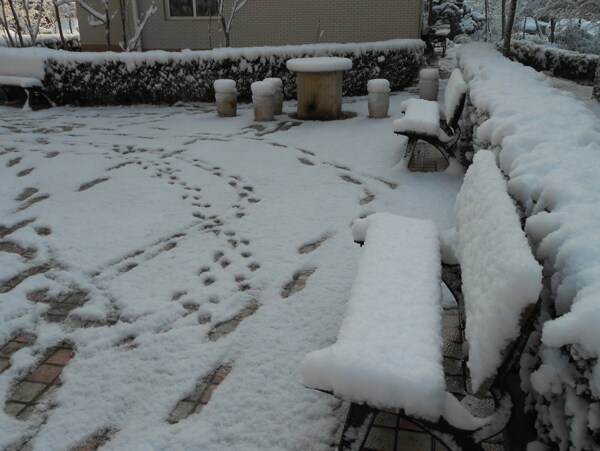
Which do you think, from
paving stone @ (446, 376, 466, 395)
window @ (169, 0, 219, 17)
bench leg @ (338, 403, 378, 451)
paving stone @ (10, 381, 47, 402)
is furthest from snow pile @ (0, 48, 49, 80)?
bench leg @ (338, 403, 378, 451)

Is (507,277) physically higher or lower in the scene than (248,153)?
higher

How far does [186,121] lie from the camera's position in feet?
30.8

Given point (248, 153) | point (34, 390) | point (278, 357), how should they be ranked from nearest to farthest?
point (34, 390)
point (278, 357)
point (248, 153)

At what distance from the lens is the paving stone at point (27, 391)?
8.21ft

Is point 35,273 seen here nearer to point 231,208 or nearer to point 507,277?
point 231,208

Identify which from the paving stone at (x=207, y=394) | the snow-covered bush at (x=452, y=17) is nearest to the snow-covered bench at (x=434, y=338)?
the paving stone at (x=207, y=394)

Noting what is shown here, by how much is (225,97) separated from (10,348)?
7.21 meters

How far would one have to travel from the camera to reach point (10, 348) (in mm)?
2891

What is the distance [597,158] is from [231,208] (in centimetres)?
329

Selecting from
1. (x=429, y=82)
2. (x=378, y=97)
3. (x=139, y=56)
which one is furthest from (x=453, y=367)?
(x=139, y=56)

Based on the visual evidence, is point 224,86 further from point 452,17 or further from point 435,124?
point 452,17

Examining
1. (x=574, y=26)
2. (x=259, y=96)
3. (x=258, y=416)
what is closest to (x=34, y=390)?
(x=258, y=416)

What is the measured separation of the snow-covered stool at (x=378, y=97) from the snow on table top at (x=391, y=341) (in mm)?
6750

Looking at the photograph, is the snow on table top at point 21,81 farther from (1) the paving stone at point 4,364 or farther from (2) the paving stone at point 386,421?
(2) the paving stone at point 386,421
